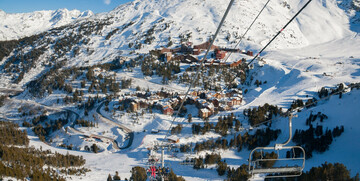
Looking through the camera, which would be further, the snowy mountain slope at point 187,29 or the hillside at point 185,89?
the snowy mountain slope at point 187,29

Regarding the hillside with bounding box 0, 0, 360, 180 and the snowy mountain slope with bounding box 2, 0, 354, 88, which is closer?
the hillside with bounding box 0, 0, 360, 180

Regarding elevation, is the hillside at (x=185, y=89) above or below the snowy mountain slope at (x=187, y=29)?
below

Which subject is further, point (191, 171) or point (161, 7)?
point (161, 7)

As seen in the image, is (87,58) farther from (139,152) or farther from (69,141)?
(139,152)

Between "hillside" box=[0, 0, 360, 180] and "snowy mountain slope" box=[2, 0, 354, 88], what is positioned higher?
"snowy mountain slope" box=[2, 0, 354, 88]

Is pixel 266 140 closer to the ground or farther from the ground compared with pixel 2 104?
closer to the ground

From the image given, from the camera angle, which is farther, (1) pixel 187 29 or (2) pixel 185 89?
(1) pixel 187 29

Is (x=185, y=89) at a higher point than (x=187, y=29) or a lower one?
lower

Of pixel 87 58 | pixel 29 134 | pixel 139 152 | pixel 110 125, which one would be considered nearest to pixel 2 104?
pixel 29 134
